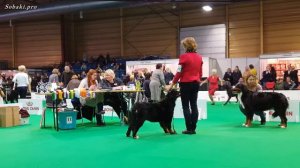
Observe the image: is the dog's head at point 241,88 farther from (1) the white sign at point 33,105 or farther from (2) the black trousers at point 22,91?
(2) the black trousers at point 22,91

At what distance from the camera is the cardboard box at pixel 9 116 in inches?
331

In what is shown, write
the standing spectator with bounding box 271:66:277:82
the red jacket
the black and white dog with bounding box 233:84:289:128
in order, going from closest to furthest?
1. the red jacket
2. the black and white dog with bounding box 233:84:289:128
3. the standing spectator with bounding box 271:66:277:82

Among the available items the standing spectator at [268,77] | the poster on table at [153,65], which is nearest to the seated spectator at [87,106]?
the poster on table at [153,65]

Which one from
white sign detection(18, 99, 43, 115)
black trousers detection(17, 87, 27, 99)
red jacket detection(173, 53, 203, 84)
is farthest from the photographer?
black trousers detection(17, 87, 27, 99)

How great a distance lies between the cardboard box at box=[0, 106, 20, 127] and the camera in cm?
841

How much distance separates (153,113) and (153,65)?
1363 cm

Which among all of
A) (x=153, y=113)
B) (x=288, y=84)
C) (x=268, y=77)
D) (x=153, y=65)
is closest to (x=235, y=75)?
(x=268, y=77)

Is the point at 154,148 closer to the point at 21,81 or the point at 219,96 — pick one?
the point at 21,81

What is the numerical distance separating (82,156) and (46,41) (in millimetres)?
21702

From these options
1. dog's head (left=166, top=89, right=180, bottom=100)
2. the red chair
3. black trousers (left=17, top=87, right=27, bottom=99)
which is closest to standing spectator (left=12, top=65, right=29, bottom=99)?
black trousers (left=17, top=87, right=27, bottom=99)

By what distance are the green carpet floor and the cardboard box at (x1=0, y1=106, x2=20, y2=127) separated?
3.52ft

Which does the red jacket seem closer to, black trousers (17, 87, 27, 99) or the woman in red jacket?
the woman in red jacket

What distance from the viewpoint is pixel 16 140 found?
632cm

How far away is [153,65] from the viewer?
65.0 ft
